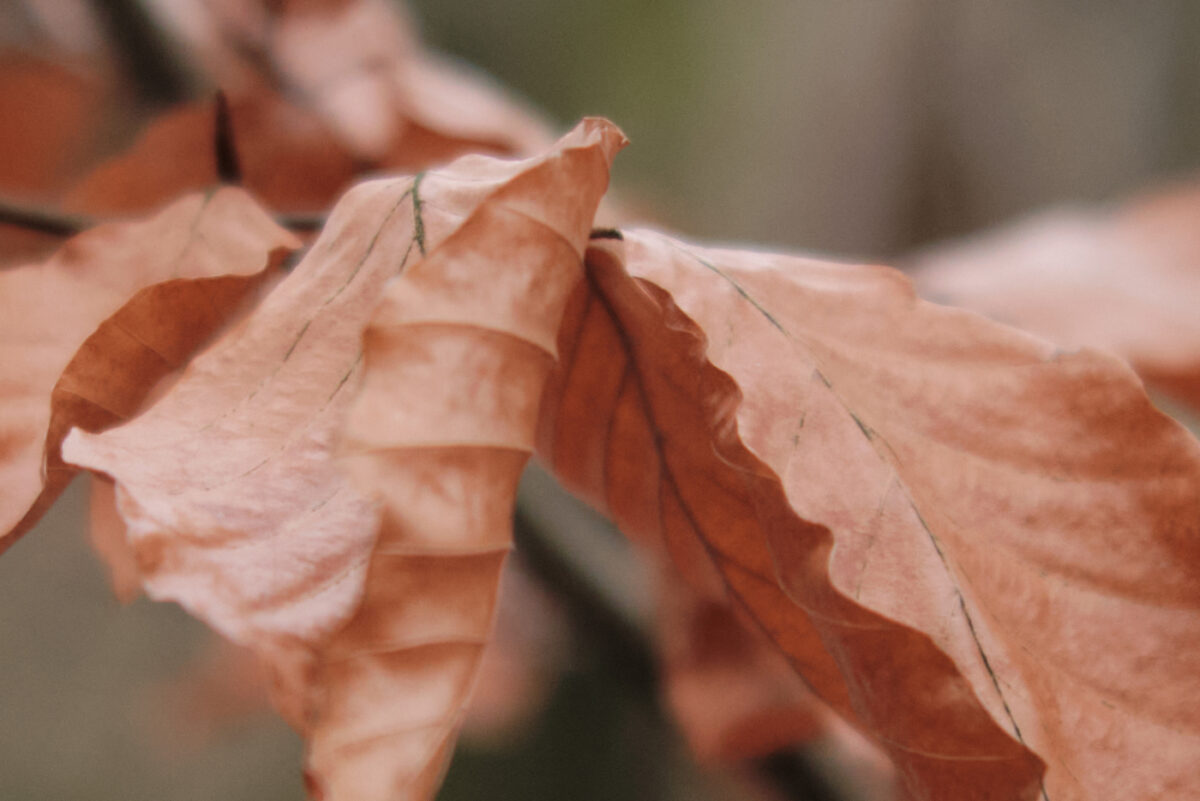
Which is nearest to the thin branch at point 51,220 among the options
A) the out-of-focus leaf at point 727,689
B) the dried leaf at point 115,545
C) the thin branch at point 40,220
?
the thin branch at point 40,220

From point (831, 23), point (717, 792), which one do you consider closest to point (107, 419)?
point (717, 792)

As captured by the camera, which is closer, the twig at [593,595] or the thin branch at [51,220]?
the thin branch at [51,220]

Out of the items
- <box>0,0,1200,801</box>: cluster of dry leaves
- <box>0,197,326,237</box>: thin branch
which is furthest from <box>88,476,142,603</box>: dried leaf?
<box>0,197,326,237</box>: thin branch

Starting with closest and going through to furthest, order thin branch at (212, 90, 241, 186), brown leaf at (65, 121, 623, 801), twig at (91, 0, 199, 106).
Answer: brown leaf at (65, 121, 623, 801) → thin branch at (212, 90, 241, 186) → twig at (91, 0, 199, 106)

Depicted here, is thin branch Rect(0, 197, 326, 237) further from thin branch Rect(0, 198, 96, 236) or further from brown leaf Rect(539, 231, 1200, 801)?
brown leaf Rect(539, 231, 1200, 801)

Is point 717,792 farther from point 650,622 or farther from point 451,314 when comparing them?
point 451,314

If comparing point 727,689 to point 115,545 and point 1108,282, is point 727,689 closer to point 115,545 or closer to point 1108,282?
point 115,545

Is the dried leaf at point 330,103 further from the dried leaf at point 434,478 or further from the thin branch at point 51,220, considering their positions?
the dried leaf at point 434,478

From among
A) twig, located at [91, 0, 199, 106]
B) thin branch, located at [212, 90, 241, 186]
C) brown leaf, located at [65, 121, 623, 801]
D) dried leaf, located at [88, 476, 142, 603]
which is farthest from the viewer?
twig, located at [91, 0, 199, 106]
